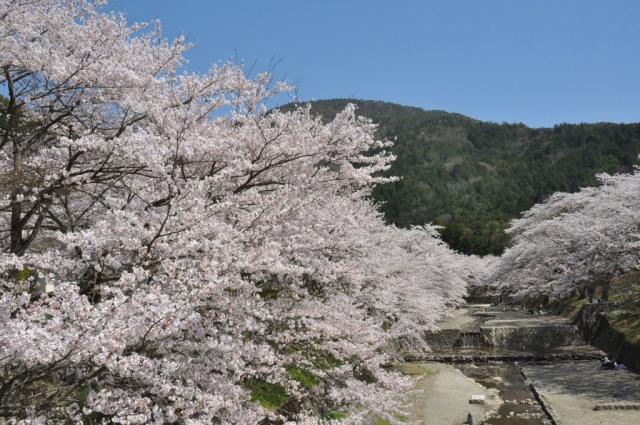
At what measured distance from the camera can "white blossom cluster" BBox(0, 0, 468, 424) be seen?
4117mm

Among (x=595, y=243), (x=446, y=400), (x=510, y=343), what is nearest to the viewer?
(x=446, y=400)

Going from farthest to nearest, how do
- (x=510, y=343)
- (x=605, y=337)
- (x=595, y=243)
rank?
(x=510, y=343) < (x=605, y=337) < (x=595, y=243)

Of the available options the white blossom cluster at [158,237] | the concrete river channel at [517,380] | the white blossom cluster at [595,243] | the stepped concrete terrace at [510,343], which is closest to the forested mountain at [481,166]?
the stepped concrete terrace at [510,343]

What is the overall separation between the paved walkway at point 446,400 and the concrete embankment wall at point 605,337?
587 cm

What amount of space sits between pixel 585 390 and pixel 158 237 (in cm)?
1844

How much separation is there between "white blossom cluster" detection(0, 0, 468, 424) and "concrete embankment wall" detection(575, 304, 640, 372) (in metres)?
14.8

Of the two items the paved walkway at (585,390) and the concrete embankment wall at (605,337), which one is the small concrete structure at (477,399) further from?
the concrete embankment wall at (605,337)

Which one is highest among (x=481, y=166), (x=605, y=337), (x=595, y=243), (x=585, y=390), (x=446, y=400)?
(x=481, y=166)

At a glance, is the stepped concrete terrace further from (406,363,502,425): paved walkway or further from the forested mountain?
the forested mountain

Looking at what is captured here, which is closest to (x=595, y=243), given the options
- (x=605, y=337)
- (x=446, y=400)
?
(x=446, y=400)

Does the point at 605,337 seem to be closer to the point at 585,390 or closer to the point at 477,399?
the point at 585,390

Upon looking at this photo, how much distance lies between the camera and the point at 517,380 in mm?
21578

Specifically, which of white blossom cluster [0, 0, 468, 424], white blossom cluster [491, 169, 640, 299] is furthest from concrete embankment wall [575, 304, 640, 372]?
white blossom cluster [0, 0, 468, 424]

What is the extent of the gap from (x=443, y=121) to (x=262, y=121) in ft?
589
